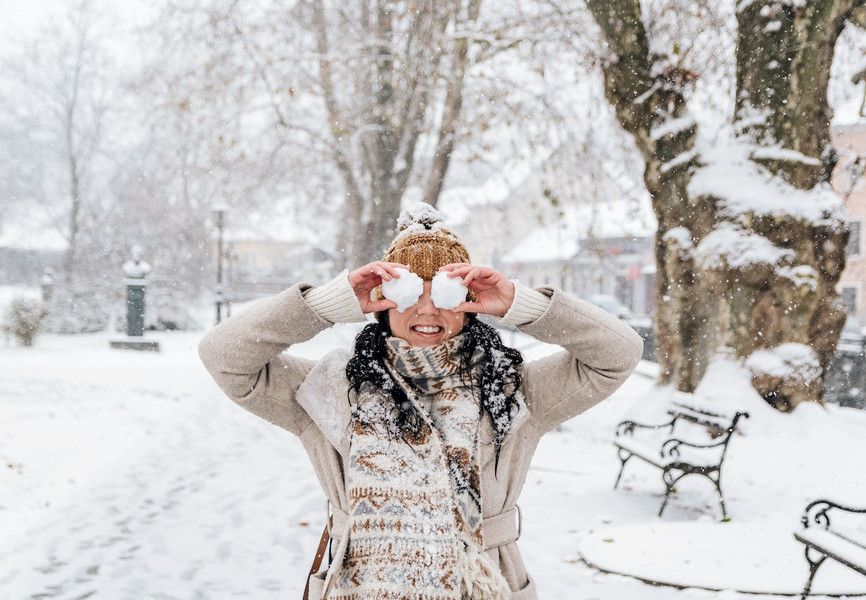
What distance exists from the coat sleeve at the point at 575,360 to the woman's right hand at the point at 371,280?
15.0 inches

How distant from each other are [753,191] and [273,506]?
574cm

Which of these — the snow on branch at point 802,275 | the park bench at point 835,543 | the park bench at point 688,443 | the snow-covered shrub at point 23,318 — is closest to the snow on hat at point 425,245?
the park bench at point 835,543

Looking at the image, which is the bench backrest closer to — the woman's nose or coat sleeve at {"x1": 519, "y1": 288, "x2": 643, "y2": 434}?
coat sleeve at {"x1": 519, "y1": 288, "x2": 643, "y2": 434}

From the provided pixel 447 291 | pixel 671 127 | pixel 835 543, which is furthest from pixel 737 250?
pixel 447 291

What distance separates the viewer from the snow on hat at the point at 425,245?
86.0 inches

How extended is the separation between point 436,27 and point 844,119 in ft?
58.3

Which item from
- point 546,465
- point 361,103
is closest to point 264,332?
point 546,465

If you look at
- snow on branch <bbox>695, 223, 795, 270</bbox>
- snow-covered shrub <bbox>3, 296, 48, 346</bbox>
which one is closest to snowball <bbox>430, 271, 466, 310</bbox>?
snow on branch <bbox>695, 223, 795, 270</bbox>

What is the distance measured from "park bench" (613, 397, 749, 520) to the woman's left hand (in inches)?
190

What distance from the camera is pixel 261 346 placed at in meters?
2.06

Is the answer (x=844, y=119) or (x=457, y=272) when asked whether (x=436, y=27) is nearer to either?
(x=457, y=272)

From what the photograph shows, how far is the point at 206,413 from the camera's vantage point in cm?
1086

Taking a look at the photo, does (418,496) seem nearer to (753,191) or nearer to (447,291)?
(447,291)

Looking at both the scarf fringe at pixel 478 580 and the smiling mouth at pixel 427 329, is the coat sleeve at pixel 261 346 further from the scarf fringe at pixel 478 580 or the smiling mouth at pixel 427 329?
the scarf fringe at pixel 478 580
